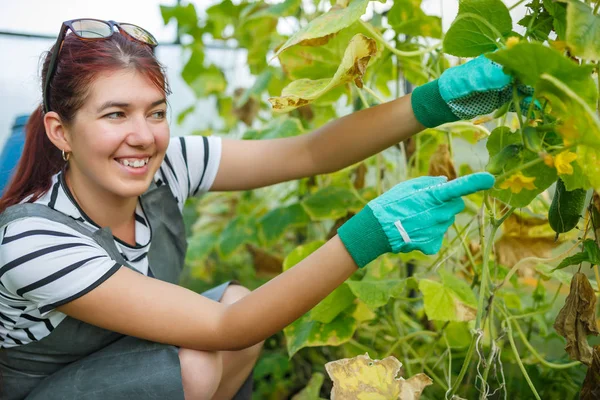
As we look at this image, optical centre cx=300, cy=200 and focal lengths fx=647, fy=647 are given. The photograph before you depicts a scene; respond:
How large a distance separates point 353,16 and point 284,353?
1.05 meters

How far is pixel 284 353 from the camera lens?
1.67m

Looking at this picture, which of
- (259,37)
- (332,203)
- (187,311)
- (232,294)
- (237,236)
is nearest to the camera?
(187,311)

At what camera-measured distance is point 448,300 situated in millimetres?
1034

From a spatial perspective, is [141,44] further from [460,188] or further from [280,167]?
[460,188]

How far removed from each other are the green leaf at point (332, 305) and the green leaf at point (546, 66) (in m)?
0.60

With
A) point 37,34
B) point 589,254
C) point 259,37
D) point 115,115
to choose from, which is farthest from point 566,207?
point 37,34

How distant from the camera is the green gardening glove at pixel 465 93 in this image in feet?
2.77

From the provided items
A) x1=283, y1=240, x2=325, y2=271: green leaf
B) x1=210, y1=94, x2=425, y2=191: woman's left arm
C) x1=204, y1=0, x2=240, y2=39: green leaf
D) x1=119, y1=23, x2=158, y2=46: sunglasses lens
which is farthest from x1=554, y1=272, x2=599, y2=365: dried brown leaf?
x1=204, y1=0, x2=240, y2=39: green leaf

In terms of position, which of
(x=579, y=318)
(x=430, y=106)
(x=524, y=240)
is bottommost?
(x=524, y=240)

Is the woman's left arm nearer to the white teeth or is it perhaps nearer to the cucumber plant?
the cucumber plant

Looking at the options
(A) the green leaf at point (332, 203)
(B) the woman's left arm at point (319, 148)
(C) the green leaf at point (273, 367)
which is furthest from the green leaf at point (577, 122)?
(C) the green leaf at point (273, 367)

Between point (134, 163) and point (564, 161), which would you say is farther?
point (134, 163)

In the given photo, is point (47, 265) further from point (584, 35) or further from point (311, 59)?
point (584, 35)

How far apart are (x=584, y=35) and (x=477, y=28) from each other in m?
0.17
